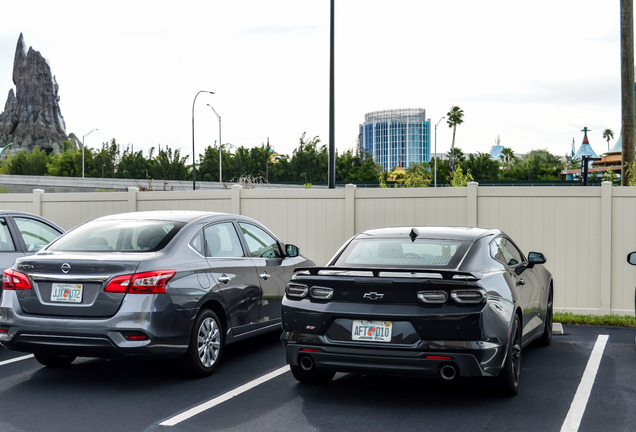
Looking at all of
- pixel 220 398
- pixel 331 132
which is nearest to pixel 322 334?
pixel 220 398

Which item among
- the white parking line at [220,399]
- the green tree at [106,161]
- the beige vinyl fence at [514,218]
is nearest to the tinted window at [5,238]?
the white parking line at [220,399]

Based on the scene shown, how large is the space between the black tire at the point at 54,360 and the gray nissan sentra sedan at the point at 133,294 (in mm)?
A: 12

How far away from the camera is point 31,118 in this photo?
149m

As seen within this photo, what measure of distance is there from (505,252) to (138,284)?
3465mm

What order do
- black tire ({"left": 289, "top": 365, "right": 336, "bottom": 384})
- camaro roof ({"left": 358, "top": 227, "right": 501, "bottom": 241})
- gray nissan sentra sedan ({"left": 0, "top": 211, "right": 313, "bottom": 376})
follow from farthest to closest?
camaro roof ({"left": 358, "top": 227, "right": 501, "bottom": 241}) < black tire ({"left": 289, "top": 365, "right": 336, "bottom": 384}) < gray nissan sentra sedan ({"left": 0, "top": 211, "right": 313, "bottom": 376})

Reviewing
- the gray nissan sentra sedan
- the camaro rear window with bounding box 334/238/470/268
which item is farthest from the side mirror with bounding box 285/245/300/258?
the camaro rear window with bounding box 334/238/470/268

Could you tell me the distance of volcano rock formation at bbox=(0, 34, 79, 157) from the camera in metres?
148

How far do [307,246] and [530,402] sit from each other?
24.0 feet

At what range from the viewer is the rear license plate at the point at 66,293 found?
631 cm

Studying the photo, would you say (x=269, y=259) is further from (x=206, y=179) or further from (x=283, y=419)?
(x=206, y=179)

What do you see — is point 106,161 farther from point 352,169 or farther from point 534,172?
point 534,172

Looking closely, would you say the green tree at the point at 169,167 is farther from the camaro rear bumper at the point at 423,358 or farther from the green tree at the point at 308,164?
the camaro rear bumper at the point at 423,358

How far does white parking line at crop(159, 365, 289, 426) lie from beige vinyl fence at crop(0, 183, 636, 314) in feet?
17.7

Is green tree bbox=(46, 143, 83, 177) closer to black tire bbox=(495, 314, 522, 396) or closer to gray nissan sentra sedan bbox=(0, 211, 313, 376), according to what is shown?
gray nissan sentra sedan bbox=(0, 211, 313, 376)
